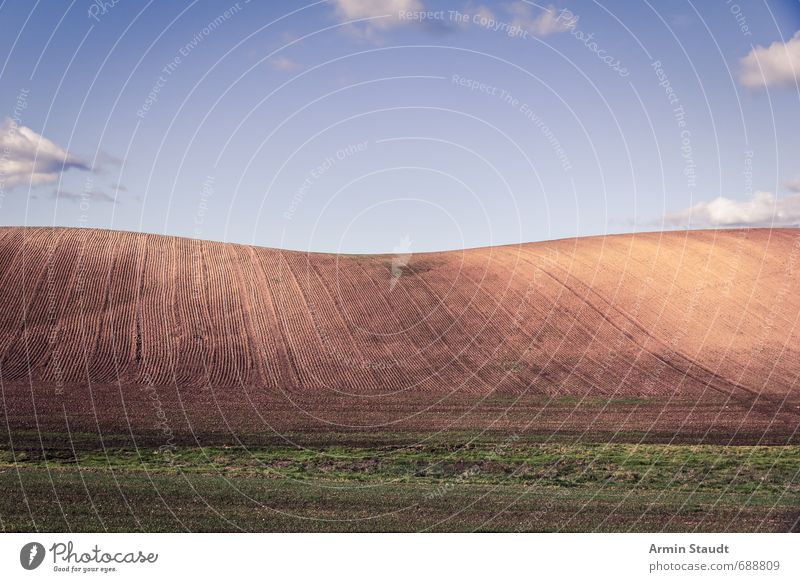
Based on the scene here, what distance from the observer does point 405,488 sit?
→ 2284 cm

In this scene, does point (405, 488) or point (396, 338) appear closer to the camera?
point (405, 488)

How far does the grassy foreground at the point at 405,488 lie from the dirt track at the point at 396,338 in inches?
246

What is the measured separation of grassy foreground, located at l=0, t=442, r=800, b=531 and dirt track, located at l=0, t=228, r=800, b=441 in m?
6.24

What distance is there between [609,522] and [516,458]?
30.9 ft

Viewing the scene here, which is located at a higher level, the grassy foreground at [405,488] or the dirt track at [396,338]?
the dirt track at [396,338]

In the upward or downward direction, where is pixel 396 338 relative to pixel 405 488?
upward

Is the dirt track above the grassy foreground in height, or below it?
above

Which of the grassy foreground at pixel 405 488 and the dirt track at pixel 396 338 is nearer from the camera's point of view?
the grassy foreground at pixel 405 488

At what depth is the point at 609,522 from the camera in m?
19.0

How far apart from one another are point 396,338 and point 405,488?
3209cm

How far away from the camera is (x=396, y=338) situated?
54.8 metres

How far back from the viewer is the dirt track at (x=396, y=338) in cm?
3969

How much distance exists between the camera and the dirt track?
39688 mm

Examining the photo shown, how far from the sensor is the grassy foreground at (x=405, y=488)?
18.3 metres
